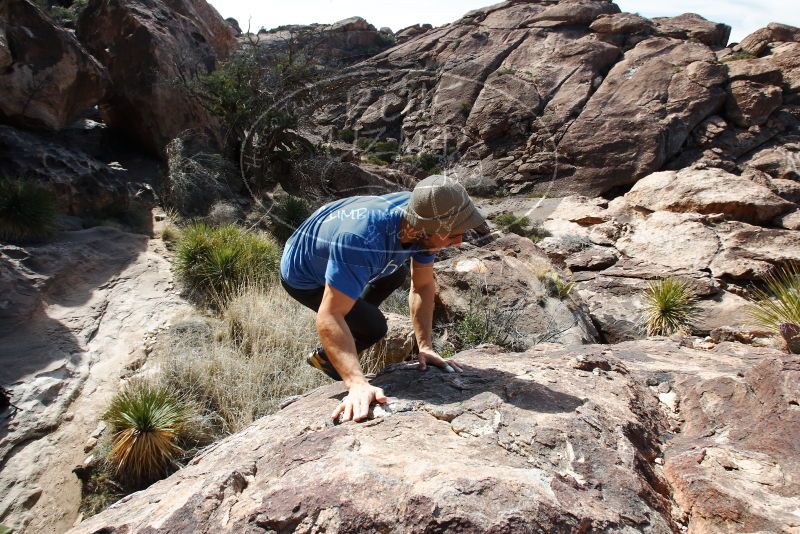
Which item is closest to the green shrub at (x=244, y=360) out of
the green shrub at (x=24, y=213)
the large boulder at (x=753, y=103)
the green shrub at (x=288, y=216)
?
the green shrub at (x=24, y=213)

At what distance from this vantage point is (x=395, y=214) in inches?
111

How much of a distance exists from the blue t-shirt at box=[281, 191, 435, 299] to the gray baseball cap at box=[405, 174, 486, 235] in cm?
17

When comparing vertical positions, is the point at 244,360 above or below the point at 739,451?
below

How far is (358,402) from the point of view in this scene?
2586 millimetres

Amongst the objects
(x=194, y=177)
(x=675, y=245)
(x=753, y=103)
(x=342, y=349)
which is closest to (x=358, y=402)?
(x=342, y=349)

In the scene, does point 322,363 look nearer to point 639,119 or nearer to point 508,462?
point 508,462

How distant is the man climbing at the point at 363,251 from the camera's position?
261 cm

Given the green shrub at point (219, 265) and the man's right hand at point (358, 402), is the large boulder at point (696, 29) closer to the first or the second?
the green shrub at point (219, 265)

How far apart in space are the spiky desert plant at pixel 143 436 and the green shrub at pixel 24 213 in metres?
3.90

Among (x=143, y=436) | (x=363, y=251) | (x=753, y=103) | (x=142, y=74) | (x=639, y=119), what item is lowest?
(x=143, y=436)

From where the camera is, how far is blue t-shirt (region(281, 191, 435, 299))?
263 centimetres

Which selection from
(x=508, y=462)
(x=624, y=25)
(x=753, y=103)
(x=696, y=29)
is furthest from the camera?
(x=624, y=25)

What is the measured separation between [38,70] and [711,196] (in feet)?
47.9

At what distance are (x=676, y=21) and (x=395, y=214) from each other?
106ft
